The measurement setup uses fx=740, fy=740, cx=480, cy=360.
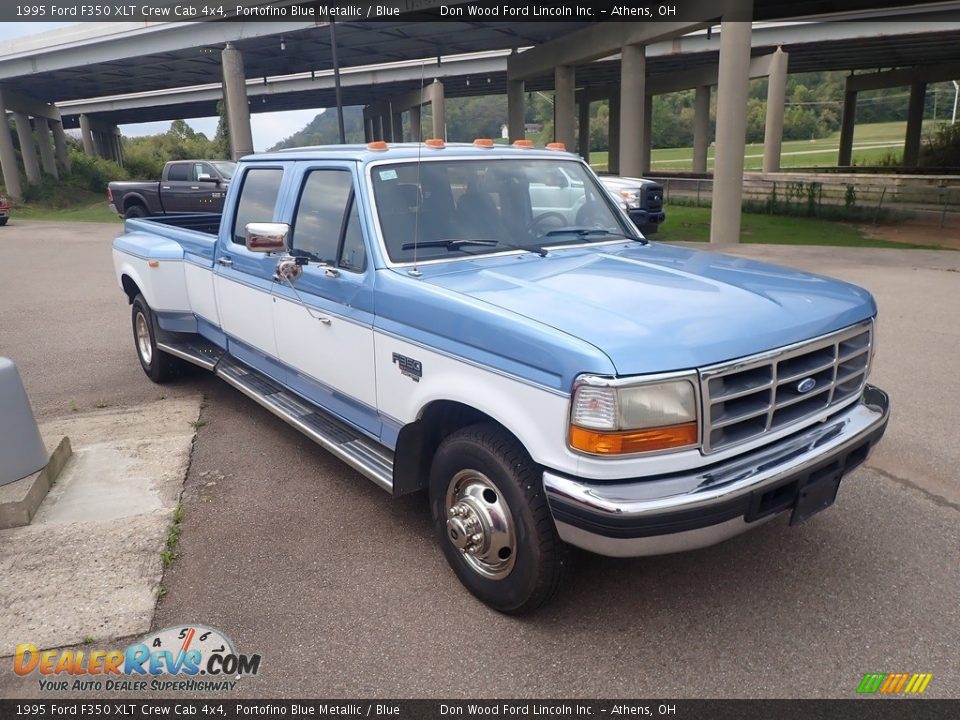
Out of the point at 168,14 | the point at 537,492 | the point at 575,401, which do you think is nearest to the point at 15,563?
the point at 537,492

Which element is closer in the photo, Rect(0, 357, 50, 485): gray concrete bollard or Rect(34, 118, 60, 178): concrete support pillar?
Rect(0, 357, 50, 485): gray concrete bollard

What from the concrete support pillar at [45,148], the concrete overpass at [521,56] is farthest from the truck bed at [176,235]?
the concrete support pillar at [45,148]

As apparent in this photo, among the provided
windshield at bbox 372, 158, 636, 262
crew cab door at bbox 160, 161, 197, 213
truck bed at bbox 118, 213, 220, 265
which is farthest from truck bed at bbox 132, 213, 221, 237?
crew cab door at bbox 160, 161, 197, 213

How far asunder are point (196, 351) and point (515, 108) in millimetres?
27965

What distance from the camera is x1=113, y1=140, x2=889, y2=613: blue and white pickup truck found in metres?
2.79

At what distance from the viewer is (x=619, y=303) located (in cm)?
316

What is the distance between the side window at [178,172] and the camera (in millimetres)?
21156

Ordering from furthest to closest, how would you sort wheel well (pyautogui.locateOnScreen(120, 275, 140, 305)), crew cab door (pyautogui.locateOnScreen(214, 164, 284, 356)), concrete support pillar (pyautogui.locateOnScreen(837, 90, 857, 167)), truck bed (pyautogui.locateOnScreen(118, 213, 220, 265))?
1. concrete support pillar (pyautogui.locateOnScreen(837, 90, 857, 167))
2. wheel well (pyautogui.locateOnScreen(120, 275, 140, 305))
3. truck bed (pyautogui.locateOnScreen(118, 213, 220, 265))
4. crew cab door (pyautogui.locateOnScreen(214, 164, 284, 356))

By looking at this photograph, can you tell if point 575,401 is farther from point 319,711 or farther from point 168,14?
point 168,14

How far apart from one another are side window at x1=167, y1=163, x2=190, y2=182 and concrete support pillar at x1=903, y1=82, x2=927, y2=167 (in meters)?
39.7

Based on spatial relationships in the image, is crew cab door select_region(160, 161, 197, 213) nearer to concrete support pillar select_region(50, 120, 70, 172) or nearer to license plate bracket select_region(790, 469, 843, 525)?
license plate bracket select_region(790, 469, 843, 525)

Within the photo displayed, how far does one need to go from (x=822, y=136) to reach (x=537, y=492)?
13345 cm

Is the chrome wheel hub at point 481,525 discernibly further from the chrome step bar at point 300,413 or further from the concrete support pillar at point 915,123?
the concrete support pillar at point 915,123

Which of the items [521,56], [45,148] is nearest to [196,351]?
[521,56]
